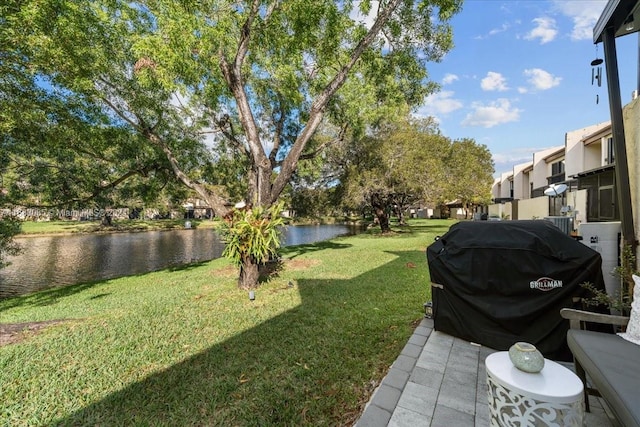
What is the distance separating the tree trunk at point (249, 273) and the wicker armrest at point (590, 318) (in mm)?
4707

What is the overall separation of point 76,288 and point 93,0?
6.75m

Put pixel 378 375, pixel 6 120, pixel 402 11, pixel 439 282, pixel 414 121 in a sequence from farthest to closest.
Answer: pixel 414 121
pixel 402 11
pixel 6 120
pixel 439 282
pixel 378 375

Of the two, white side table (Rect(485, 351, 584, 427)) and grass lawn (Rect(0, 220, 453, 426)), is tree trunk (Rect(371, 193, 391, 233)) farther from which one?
white side table (Rect(485, 351, 584, 427))

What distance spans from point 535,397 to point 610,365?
708mm

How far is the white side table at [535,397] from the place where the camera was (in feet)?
4.42

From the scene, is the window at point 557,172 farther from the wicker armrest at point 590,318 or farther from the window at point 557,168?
the wicker armrest at point 590,318

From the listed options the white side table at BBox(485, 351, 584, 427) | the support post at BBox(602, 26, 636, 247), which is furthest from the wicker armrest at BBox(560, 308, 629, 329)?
the support post at BBox(602, 26, 636, 247)

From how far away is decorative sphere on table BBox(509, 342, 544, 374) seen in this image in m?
1.48

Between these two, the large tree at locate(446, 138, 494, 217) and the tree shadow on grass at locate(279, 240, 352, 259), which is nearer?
the tree shadow on grass at locate(279, 240, 352, 259)

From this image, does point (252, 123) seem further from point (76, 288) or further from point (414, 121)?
point (414, 121)

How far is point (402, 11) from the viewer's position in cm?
627

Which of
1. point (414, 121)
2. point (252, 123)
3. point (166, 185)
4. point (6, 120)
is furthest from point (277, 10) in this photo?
point (414, 121)

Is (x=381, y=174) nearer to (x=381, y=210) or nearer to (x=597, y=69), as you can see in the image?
(x=381, y=210)

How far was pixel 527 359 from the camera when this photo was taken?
4.89ft
